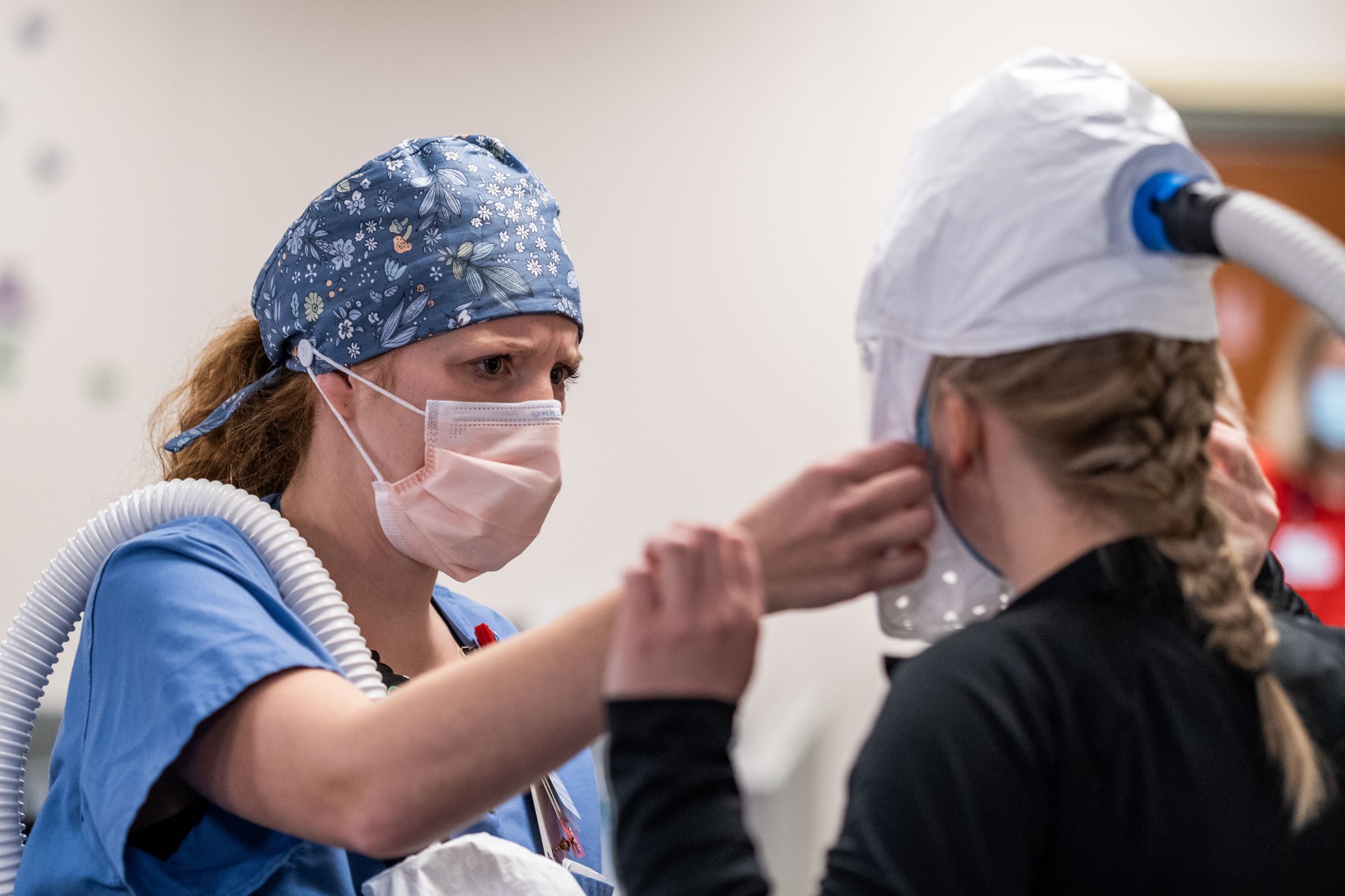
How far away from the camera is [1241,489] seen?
101 cm

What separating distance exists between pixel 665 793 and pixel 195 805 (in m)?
0.53

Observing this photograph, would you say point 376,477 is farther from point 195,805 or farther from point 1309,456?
point 1309,456

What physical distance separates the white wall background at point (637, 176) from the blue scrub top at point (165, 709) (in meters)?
1.79

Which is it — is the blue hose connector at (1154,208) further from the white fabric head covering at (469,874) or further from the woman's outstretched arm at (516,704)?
the white fabric head covering at (469,874)

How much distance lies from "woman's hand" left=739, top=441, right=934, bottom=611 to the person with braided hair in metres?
0.05

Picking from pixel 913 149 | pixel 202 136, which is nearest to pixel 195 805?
pixel 913 149

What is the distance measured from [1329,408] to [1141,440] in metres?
2.21

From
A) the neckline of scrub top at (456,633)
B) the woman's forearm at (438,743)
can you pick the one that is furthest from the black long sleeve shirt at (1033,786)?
the neckline of scrub top at (456,633)

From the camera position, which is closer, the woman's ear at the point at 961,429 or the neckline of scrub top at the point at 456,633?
the woman's ear at the point at 961,429

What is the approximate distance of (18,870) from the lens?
110 cm

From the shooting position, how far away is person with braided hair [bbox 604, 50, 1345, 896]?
70 cm

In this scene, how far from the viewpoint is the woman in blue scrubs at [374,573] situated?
0.83 meters

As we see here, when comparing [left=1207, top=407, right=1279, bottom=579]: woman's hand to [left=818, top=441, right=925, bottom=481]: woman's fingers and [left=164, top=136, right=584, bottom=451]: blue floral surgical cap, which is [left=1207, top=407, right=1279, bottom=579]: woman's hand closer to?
[left=818, top=441, right=925, bottom=481]: woman's fingers

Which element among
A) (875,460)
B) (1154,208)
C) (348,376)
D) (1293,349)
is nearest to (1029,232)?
(1154,208)
